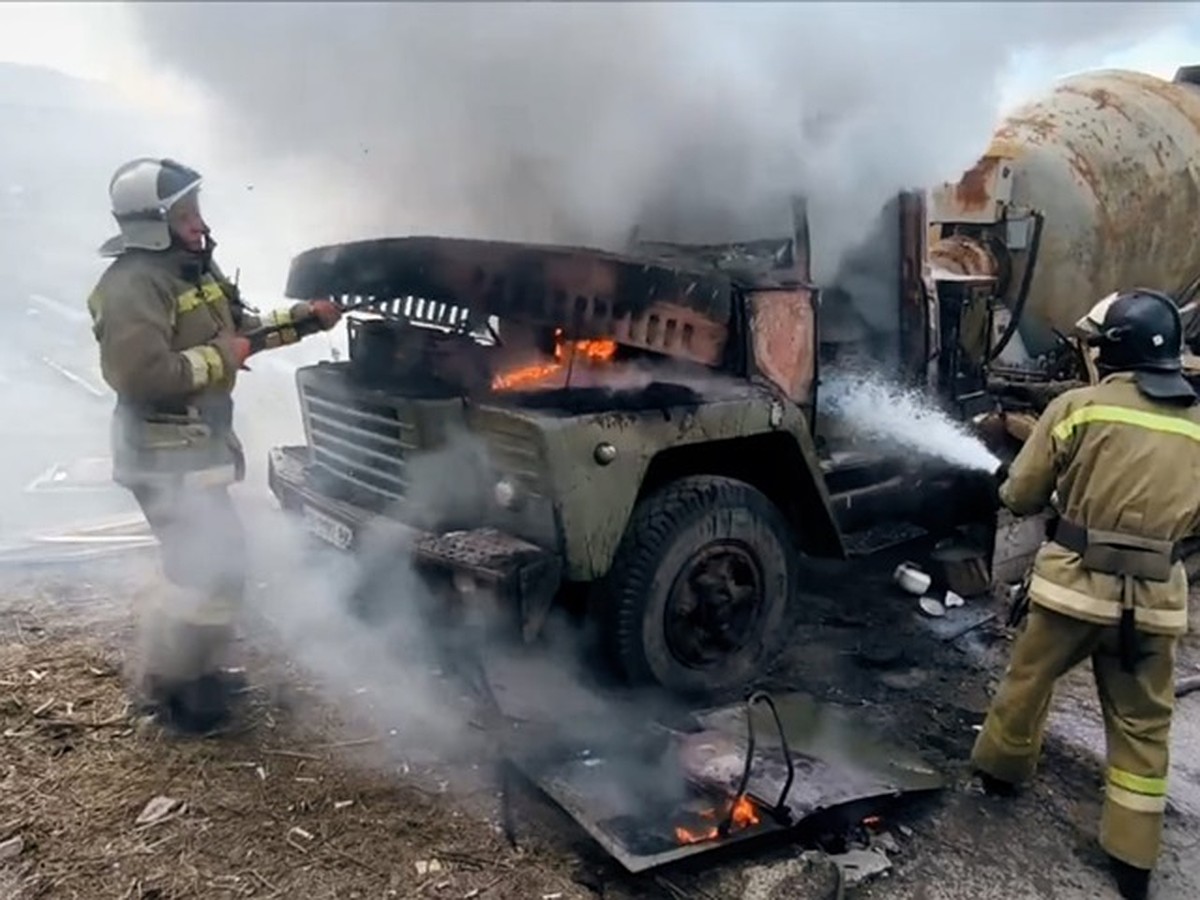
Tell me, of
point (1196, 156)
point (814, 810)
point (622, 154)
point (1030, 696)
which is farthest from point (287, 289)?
point (1196, 156)

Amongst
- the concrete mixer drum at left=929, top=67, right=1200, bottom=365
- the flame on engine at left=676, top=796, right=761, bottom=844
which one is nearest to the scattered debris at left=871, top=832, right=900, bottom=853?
the flame on engine at left=676, top=796, right=761, bottom=844

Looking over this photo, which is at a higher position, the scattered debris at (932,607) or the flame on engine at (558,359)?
the flame on engine at (558,359)

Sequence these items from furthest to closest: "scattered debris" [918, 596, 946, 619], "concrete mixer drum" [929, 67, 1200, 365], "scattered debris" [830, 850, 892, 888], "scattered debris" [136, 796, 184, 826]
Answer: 1. "concrete mixer drum" [929, 67, 1200, 365]
2. "scattered debris" [918, 596, 946, 619]
3. "scattered debris" [136, 796, 184, 826]
4. "scattered debris" [830, 850, 892, 888]

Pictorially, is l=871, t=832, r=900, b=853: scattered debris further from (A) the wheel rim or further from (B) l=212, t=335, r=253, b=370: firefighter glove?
(B) l=212, t=335, r=253, b=370: firefighter glove

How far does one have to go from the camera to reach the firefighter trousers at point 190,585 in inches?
153

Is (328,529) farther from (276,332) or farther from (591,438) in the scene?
(591,438)

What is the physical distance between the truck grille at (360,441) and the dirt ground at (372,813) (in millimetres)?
863

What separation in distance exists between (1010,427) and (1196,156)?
2711 millimetres

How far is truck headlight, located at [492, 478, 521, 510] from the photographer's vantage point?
3.67 metres

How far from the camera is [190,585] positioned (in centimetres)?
394

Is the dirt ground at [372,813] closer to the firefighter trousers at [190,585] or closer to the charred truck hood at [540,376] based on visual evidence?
the firefighter trousers at [190,585]

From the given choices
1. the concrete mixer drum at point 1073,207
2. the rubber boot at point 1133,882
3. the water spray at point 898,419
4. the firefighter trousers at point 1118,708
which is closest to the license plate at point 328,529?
the water spray at point 898,419

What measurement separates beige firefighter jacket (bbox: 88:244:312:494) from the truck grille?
17.4 inches

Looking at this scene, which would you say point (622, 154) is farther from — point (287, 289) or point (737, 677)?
point (737, 677)
